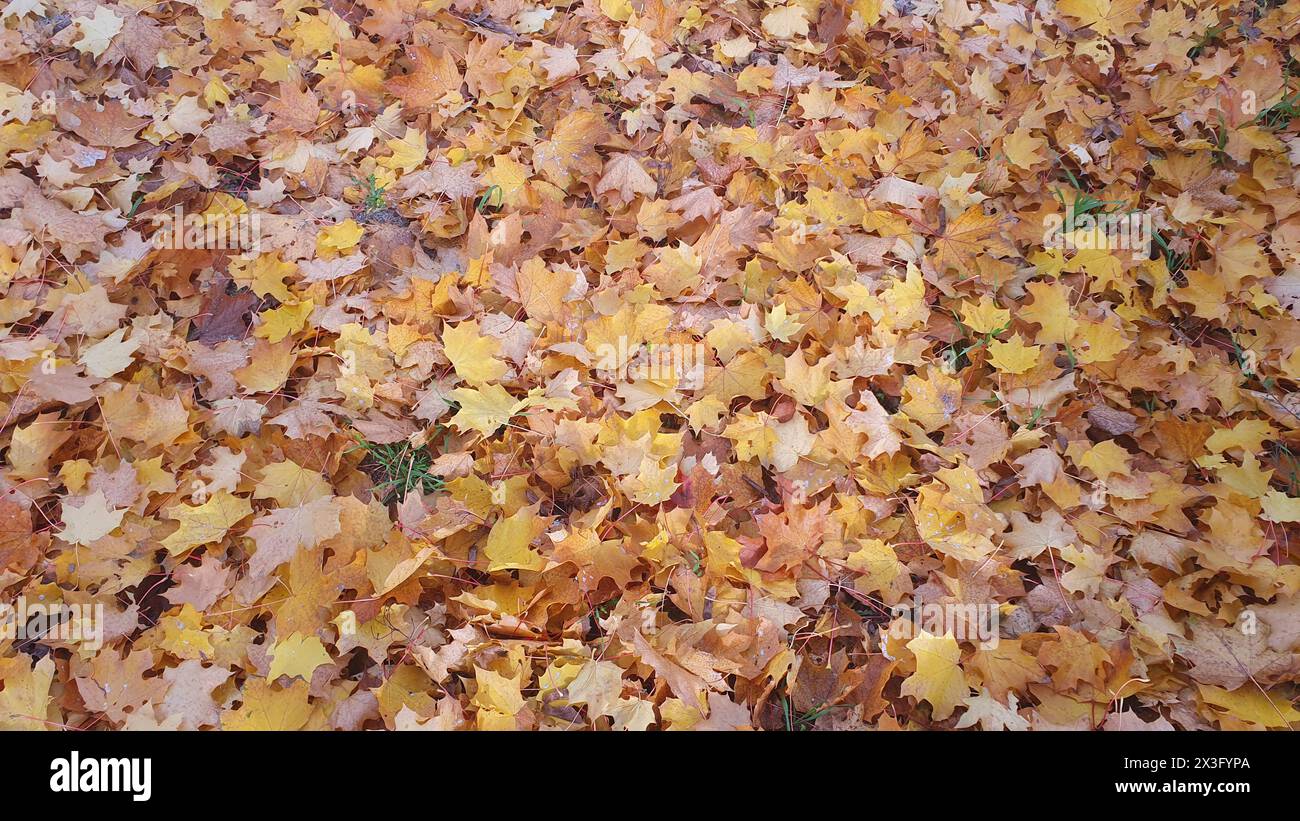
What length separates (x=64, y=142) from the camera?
2.66 m

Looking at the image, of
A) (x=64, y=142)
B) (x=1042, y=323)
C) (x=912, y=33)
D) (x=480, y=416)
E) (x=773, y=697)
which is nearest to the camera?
(x=773, y=697)

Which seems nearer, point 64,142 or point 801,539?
point 801,539

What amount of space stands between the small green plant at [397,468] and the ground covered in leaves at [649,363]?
0.02 meters

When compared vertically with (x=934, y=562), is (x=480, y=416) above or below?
above

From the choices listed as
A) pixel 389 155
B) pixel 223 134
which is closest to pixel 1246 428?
pixel 389 155

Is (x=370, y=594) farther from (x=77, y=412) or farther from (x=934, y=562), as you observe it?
(x=934, y=562)

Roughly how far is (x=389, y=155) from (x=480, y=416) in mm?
1168

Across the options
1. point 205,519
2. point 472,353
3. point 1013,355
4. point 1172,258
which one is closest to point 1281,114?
point 1172,258

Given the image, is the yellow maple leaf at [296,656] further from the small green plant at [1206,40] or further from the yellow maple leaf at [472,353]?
the small green plant at [1206,40]

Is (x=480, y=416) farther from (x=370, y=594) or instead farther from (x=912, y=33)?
(x=912, y=33)

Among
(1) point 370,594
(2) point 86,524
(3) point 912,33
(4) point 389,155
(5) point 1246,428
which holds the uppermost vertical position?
(3) point 912,33

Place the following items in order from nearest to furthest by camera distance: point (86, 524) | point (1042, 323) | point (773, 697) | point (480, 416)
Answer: point (773, 697)
point (86, 524)
point (480, 416)
point (1042, 323)

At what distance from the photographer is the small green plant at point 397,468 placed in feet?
6.72

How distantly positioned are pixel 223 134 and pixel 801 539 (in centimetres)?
233
